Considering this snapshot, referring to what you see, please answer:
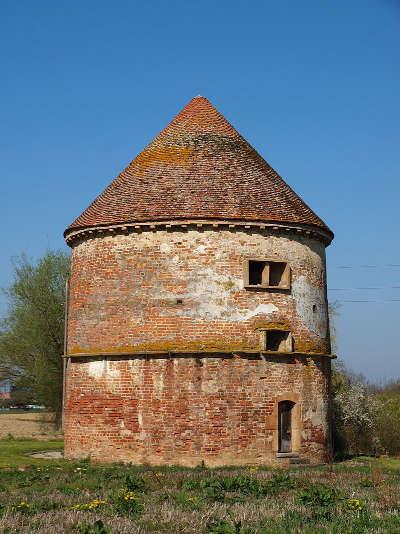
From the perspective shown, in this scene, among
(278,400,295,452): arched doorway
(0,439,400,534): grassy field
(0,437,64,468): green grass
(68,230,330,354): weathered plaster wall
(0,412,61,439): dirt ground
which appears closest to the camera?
(0,439,400,534): grassy field

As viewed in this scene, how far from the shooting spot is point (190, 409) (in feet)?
70.5

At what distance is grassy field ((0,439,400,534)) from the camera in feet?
35.9

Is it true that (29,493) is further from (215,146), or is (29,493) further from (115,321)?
(215,146)

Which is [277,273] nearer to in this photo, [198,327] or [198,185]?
[198,327]

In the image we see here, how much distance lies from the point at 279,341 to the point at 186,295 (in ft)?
9.75

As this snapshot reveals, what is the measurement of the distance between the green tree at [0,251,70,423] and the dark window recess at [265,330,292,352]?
18.0 meters

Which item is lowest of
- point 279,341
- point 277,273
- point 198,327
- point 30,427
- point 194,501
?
point 194,501

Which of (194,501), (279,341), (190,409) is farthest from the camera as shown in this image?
(279,341)

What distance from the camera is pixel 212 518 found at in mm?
11594

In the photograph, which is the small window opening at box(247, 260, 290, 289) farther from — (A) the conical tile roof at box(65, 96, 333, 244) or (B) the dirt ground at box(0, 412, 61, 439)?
(B) the dirt ground at box(0, 412, 61, 439)

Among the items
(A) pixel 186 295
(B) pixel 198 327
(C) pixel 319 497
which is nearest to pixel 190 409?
(B) pixel 198 327

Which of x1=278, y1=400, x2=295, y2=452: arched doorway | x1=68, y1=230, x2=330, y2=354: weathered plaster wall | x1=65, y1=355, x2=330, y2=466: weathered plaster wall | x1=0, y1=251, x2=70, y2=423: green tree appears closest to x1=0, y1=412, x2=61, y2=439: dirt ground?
x1=0, y1=251, x2=70, y2=423: green tree

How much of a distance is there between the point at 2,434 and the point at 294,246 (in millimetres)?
19484

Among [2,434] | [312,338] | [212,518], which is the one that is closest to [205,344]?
[312,338]
